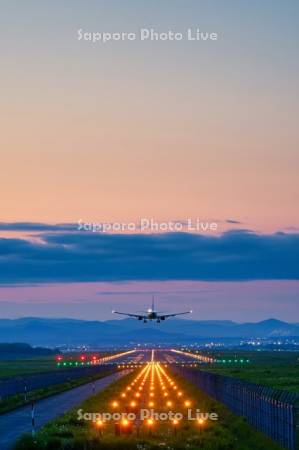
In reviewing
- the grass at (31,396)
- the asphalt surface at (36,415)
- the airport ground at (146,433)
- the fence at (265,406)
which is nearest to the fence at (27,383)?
the grass at (31,396)

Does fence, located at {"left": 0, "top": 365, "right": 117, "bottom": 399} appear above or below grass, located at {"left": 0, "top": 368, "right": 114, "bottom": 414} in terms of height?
above

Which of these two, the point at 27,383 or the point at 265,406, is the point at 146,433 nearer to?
the point at 265,406

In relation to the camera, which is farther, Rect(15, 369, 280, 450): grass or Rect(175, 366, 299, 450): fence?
Rect(15, 369, 280, 450): grass

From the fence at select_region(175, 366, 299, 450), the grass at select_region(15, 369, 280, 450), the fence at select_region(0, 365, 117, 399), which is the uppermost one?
the fence at select_region(0, 365, 117, 399)

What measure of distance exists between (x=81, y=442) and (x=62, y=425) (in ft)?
32.8

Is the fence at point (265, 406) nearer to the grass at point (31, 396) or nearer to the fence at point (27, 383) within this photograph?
the grass at point (31, 396)

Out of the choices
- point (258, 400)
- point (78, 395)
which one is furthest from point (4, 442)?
point (78, 395)

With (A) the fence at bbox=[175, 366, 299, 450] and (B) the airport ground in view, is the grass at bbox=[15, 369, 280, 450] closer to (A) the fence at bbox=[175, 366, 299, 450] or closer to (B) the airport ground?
(B) the airport ground

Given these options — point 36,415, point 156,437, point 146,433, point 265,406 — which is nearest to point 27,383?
point 36,415

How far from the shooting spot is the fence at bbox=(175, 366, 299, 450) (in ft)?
126

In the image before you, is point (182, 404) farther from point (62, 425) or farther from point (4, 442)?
point (4, 442)

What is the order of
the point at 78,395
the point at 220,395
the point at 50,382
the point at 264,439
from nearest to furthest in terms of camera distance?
the point at 264,439, the point at 220,395, the point at 78,395, the point at 50,382

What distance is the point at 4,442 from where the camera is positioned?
4484 cm

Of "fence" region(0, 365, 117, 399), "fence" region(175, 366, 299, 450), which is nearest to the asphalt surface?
"fence" region(0, 365, 117, 399)
